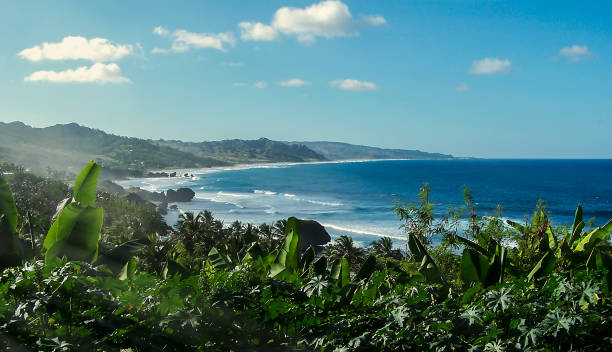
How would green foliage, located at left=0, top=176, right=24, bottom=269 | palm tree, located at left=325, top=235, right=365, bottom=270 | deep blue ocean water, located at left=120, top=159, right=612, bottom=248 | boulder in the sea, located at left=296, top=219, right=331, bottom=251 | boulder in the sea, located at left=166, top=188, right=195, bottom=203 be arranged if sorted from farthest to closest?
→ boulder in the sea, located at left=166, top=188, right=195, bottom=203
deep blue ocean water, located at left=120, top=159, right=612, bottom=248
boulder in the sea, located at left=296, top=219, right=331, bottom=251
palm tree, located at left=325, top=235, right=365, bottom=270
green foliage, located at left=0, top=176, right=24, bottom=269

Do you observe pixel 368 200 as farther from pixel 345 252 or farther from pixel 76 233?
pixel 76 233

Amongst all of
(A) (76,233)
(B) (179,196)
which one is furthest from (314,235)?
(A) (76,233)

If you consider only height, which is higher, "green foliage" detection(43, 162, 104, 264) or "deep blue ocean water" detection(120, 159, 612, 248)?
"green foliage" detection(43, 162, 104, 264)

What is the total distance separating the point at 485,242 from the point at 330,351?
2.67 meters

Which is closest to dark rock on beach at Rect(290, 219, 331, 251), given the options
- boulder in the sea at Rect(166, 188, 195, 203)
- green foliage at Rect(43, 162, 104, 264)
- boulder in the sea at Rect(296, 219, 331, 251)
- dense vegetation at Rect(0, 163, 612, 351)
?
boulder in the sea at Rect(296, 219, 331, 251)

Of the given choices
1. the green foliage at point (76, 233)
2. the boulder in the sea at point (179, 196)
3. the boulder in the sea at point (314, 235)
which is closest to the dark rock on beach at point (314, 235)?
the boulder in the sea at point (314, 235)

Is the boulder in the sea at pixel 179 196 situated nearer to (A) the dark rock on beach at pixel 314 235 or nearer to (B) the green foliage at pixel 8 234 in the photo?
(A) the dark rock on beach at pixel 314 235

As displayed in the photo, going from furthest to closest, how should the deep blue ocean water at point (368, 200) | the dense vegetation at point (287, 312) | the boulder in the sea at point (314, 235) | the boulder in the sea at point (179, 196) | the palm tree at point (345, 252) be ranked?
1. the boulder in the sea at point (179, 196)
2. the deep blue ocean water at point (368, 200)
3. the boulder in the sea at point (314, 235)
4. the palm tree at point (345, 252)
5. the dense vegetation at point (287, 312)

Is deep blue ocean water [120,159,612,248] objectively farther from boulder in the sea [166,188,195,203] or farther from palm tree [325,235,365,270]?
palm tree [325,235,365,270]

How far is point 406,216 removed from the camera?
16.5 m

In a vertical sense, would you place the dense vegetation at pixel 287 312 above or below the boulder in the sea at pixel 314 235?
above

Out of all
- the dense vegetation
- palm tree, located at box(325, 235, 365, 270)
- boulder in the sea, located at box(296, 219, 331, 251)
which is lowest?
boulder in the sea, located at box(296, 219, 331, 251)

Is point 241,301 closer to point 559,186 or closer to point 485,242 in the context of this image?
point 485,242

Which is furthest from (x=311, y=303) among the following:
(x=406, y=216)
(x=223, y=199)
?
(x=223, y=199)
